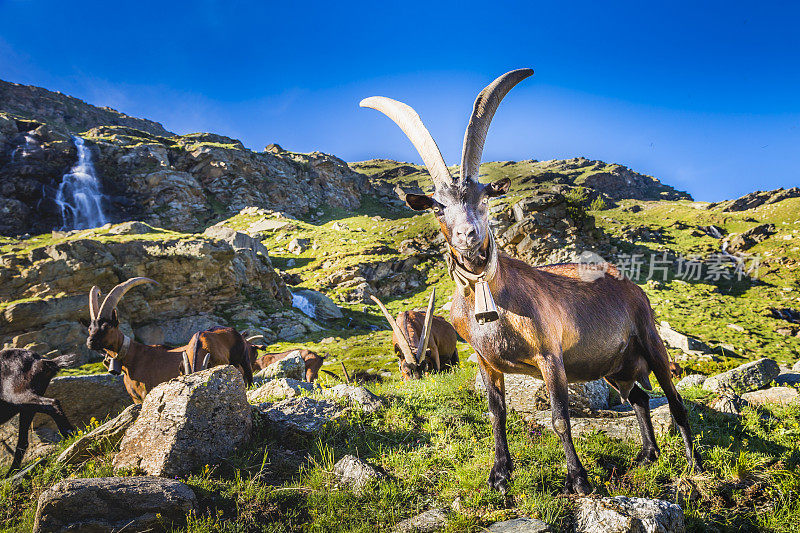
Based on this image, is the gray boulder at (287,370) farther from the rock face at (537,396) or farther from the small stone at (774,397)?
the small stone at (774,397)

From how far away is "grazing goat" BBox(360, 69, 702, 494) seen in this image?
3.27m

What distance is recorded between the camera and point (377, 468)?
4.55m

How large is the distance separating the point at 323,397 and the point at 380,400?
38.0 inches

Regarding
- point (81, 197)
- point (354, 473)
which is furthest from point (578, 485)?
point (81, 197)

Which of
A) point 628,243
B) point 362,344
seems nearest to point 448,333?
point 362,344

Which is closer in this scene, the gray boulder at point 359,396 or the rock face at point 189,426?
the rock face at point 189,426

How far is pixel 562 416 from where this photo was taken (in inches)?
134

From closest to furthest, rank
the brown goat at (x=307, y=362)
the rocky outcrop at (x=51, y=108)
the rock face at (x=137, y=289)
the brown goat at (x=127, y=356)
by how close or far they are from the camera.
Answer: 1. the brown goat at (x=127, y=356)
2. the brown goat at (x=307, y=362)
3. the rock face at (x=137, y=289)
4. the rocky outcrop at (x=51, y=108)

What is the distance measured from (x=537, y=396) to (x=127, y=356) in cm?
911

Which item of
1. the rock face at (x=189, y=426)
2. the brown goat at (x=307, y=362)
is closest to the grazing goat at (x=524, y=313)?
the rock face at (x=189, y=426)

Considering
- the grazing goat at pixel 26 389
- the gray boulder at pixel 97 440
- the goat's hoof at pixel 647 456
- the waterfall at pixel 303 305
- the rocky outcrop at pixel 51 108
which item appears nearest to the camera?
the goat's hoof at pixel 647 456

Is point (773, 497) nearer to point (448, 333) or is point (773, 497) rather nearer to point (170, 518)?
point (170, 518)

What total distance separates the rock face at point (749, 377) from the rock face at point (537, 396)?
138 inches

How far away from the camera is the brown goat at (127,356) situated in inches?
343
